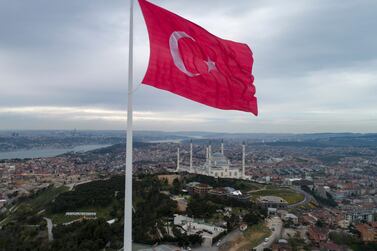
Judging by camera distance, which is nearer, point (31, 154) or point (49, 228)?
point (49, 228)

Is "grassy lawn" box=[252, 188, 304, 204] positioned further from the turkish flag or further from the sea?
the sea

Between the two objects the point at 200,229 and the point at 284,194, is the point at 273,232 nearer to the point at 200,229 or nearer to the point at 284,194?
the point at 200,229

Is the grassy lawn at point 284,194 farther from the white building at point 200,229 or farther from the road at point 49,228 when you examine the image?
the road at point 49,228

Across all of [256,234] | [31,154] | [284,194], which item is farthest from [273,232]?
[31,154]

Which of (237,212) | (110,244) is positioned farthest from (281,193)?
(110,244)

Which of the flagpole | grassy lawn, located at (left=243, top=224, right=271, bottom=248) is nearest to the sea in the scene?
grassy lawn, located at (left=243, top=224, right=271, bottom=248)

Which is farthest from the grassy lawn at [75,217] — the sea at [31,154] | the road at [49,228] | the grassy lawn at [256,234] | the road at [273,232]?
the sea at [31,154]
